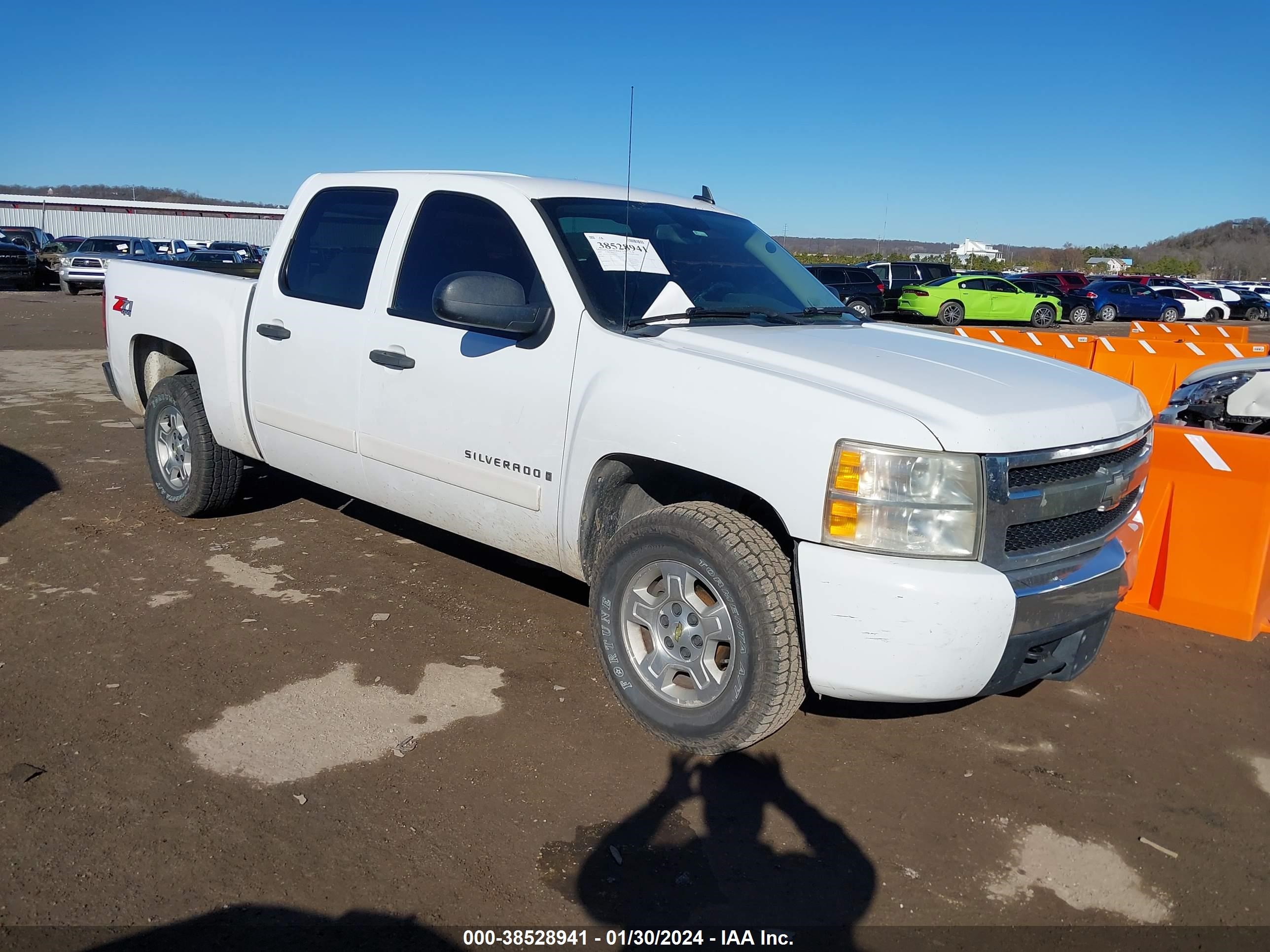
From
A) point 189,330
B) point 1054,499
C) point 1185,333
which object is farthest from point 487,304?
point 1185,333

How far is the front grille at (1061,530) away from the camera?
319 centimetres

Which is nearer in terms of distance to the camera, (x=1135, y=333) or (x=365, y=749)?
(x=365, y=749)

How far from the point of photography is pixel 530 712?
3885mm

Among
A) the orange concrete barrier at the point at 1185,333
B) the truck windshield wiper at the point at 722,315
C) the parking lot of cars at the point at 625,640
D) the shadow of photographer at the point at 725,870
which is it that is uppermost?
the truck windshield wiper at the point at 722,315

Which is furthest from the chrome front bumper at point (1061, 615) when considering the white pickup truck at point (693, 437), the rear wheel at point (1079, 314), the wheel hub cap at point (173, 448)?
the rear wheel at point (1079, 314)

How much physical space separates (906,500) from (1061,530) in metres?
0.68

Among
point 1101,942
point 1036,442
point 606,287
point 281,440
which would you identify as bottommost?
point 1101,942

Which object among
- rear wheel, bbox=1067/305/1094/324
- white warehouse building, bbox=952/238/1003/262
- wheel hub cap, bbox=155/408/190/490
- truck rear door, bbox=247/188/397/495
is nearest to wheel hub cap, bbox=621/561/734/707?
truck rear door, bbox=247/188/397/495

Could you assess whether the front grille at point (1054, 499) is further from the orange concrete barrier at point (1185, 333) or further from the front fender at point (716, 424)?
the orange concrete barrier at point (1185, 333)

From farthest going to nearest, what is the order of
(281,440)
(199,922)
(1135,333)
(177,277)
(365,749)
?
(1135,333)
(177,277)
(281,440)
(365,749)
(199,922)

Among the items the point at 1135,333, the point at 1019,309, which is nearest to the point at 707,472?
the point at 1135,333

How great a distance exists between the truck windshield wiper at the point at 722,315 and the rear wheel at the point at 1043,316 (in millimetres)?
28498

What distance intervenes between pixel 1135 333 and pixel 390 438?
53.6ft

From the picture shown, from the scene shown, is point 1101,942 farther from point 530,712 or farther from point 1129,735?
point 530,712
